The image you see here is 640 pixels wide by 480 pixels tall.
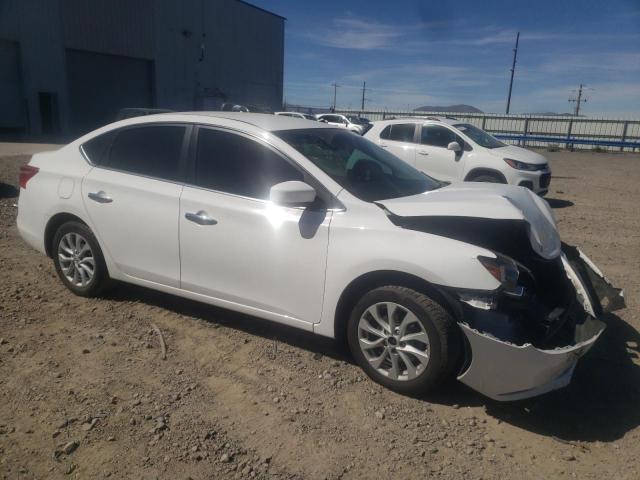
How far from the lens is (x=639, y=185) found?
45.1ft

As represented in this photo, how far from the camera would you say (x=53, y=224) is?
4441 millimetres

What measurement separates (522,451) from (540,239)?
1.32 m

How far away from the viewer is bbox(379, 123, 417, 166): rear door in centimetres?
1022

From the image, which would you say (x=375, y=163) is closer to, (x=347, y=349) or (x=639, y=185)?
(x=347, y=349)

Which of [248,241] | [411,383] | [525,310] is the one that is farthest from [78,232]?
[525,310]

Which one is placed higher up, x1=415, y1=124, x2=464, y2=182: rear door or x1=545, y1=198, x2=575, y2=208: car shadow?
x1=415, y1=124, x2=464, y2=182: rear door

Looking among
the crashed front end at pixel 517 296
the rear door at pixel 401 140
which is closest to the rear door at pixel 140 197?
the crashed front end at pixel 517 296

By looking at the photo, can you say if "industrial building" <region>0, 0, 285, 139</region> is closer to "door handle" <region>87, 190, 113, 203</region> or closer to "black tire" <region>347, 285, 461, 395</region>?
"door handle" <region>87, 190, 113, 203</region>

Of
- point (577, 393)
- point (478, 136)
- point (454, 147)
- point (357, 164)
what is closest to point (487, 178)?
point (454, 147)

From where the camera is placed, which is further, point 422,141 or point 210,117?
point 422,141

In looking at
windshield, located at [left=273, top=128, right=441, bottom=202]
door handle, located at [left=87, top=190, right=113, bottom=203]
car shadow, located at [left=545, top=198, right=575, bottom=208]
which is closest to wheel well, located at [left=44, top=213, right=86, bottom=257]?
door handle, located at [left=87, top=190, right=113, bottom=203]

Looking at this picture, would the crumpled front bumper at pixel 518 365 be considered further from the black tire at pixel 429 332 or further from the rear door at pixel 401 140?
the rear door at pixel 401 140

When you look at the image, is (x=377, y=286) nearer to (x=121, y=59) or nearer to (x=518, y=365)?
(x=518, y=365)

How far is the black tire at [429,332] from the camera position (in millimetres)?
2908
